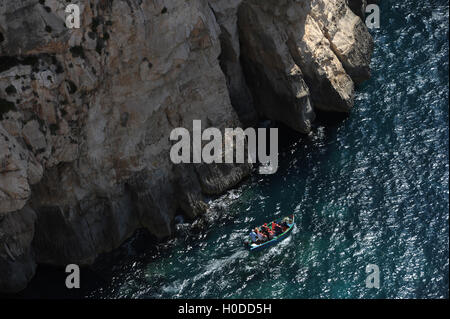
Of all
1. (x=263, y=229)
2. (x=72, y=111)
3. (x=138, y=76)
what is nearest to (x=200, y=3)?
(x=138, y=76)

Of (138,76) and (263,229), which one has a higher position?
(138,76)

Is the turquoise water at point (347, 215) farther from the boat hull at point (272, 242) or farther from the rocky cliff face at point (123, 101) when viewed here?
the rocky cliff face at point (123, 101)

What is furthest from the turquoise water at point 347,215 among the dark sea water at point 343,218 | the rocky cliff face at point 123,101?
the rocky cliff face at point 123,101

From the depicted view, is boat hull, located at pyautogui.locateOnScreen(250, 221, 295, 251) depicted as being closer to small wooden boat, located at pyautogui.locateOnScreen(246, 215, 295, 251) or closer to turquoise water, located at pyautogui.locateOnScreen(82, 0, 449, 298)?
small wooden boat, located at pyautogui.locateOnScreen(246, 215, 295, 251)

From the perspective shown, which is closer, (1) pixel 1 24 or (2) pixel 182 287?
(1) pixel 1 24

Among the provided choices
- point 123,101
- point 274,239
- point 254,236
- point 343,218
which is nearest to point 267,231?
point 274,239

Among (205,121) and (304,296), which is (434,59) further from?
(304,296)
